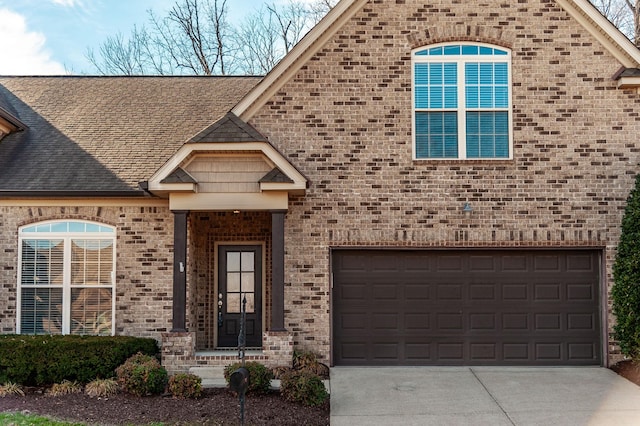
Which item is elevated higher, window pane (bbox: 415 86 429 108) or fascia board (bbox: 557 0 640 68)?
fascia board (bbox: 557 0 640 68)

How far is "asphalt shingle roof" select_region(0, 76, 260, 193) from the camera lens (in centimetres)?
1178

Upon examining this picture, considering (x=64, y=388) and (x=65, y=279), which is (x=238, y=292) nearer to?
(x=65, y=279)

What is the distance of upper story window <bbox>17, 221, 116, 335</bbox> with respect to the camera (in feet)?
37.7

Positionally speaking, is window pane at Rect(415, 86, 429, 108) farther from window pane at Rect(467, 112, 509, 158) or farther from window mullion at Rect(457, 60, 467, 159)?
window pane at Rect(467, 112, 509, 158)

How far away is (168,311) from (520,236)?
6.45 m

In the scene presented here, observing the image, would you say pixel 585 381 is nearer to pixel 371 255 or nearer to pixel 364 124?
pixel 371 255

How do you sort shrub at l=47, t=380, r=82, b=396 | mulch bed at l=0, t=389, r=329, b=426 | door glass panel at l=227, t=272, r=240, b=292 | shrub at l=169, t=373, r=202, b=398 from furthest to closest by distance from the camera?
door glass panel at l=227, t=272, r=240, b=292
shrub at l=47, t=380, r=82, b=396
shrub at l=169, t=373, r=202, b=398
mulch bed at l=0, t=389, r=329, b=426

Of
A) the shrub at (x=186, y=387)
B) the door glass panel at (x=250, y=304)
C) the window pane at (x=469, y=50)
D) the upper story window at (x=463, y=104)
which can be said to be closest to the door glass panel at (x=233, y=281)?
the door glass panel at (x=250, y=304)

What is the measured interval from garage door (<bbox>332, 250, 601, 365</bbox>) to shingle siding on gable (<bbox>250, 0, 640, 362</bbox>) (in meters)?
0.35

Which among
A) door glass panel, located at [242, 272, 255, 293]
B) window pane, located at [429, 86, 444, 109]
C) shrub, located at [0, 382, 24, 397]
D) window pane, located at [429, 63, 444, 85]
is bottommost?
shrub, located at [0, 382, 24, 397]

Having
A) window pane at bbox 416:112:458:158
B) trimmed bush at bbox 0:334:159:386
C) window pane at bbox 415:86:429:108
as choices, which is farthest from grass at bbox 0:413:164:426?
window pane at bbox 415:86:429:108

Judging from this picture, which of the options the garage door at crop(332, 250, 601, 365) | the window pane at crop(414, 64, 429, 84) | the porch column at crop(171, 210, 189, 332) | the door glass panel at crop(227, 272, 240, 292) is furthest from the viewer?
the door glass panel at crop(227, 272, 240, 292)

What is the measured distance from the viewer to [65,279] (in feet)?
37.8

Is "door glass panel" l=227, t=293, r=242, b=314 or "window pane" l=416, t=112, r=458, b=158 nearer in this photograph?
"window pane" l=416, t=112, r=458, b=158
